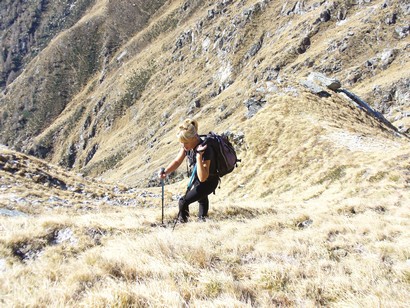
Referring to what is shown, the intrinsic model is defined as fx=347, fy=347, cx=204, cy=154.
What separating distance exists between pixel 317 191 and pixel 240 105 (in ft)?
196

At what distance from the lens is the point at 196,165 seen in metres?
6.72

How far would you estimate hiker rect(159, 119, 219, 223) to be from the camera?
6238 mm

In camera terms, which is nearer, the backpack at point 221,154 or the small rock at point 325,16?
the backpack at point 221,154

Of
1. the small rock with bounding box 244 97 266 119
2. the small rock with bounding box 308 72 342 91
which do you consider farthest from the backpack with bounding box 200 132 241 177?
the small rock with bounding box 308 72 342 91

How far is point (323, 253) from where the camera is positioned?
543 cm

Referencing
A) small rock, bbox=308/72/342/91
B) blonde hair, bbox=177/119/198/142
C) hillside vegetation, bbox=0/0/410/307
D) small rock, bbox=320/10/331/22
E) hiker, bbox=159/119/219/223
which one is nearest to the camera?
hillside vegetation, bbox=0/0/410/307

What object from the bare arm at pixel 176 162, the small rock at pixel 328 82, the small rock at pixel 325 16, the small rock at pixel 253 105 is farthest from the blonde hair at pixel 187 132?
the small rock at pixel 325 16

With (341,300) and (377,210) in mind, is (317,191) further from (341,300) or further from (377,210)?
(341,300)

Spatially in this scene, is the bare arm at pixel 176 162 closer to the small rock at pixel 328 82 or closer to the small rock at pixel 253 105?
the small rock at pixel 253 105

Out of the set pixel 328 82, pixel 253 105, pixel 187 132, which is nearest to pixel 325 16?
pixel 328 82

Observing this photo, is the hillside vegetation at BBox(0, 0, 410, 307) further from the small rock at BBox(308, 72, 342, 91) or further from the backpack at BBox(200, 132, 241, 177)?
the backpack at BBox(200, 132, 241, 177)

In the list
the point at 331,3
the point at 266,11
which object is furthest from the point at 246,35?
the point at 331,3

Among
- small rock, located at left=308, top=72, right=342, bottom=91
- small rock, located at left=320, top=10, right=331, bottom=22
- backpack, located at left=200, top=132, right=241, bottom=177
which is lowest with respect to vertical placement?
backpack, located at left=200, top=132, right=241, bottom=177

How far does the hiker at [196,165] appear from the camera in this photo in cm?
624
